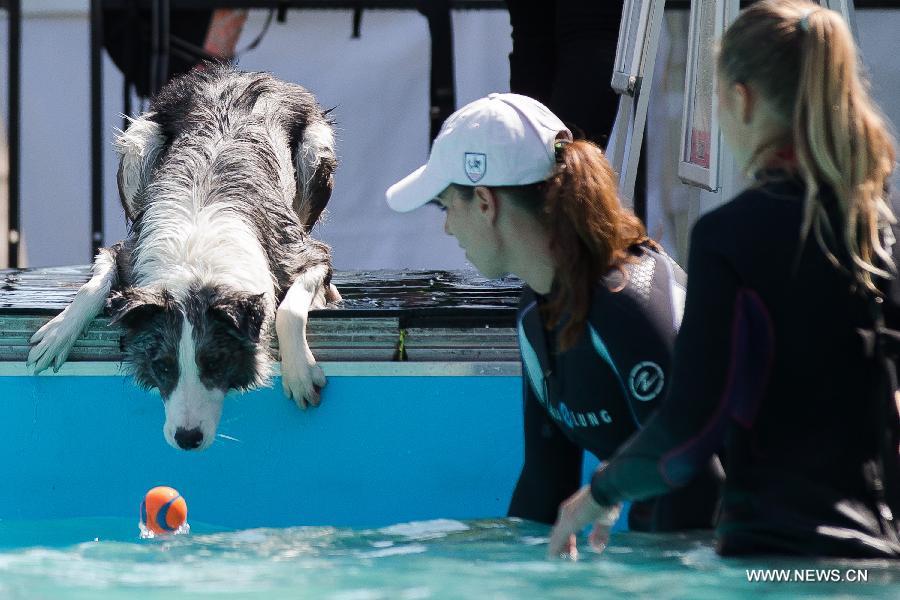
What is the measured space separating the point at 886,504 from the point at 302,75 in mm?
6341

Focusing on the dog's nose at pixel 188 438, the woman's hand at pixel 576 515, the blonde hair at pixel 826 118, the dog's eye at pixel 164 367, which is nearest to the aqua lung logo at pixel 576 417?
the woman's hand at pixel 576 515

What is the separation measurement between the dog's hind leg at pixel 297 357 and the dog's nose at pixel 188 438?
12.1 inches

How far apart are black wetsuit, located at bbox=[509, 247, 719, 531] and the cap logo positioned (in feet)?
1.06

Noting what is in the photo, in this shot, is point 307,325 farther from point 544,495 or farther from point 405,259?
point 405,259

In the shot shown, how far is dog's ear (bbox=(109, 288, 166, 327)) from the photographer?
151 inches

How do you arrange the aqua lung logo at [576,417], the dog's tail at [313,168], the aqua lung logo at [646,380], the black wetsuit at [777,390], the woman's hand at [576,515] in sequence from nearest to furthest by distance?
the black wetsuit at [777,390], the woman's hand at [576,515], the aqua lung logo at [646,380], the aqua lung logo at [576,417], the dog's tail at [313,168]

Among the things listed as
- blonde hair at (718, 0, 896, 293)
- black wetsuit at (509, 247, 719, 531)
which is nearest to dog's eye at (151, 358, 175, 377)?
black wetsuit at (509, 247, 719, 531)

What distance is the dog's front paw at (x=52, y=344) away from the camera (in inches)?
151

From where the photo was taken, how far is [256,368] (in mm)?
3963

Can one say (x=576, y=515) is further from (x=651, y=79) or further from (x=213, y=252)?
(x=651, y=79)

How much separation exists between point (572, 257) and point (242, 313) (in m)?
1.75

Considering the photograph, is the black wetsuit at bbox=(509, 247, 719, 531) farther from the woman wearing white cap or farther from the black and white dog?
the black and white dog

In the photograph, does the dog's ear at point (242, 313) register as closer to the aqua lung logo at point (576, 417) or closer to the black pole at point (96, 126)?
the aqua lung logo at point (576, 417)

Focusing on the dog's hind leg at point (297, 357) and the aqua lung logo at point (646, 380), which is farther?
the dog's hind leg at point (297, 357)
